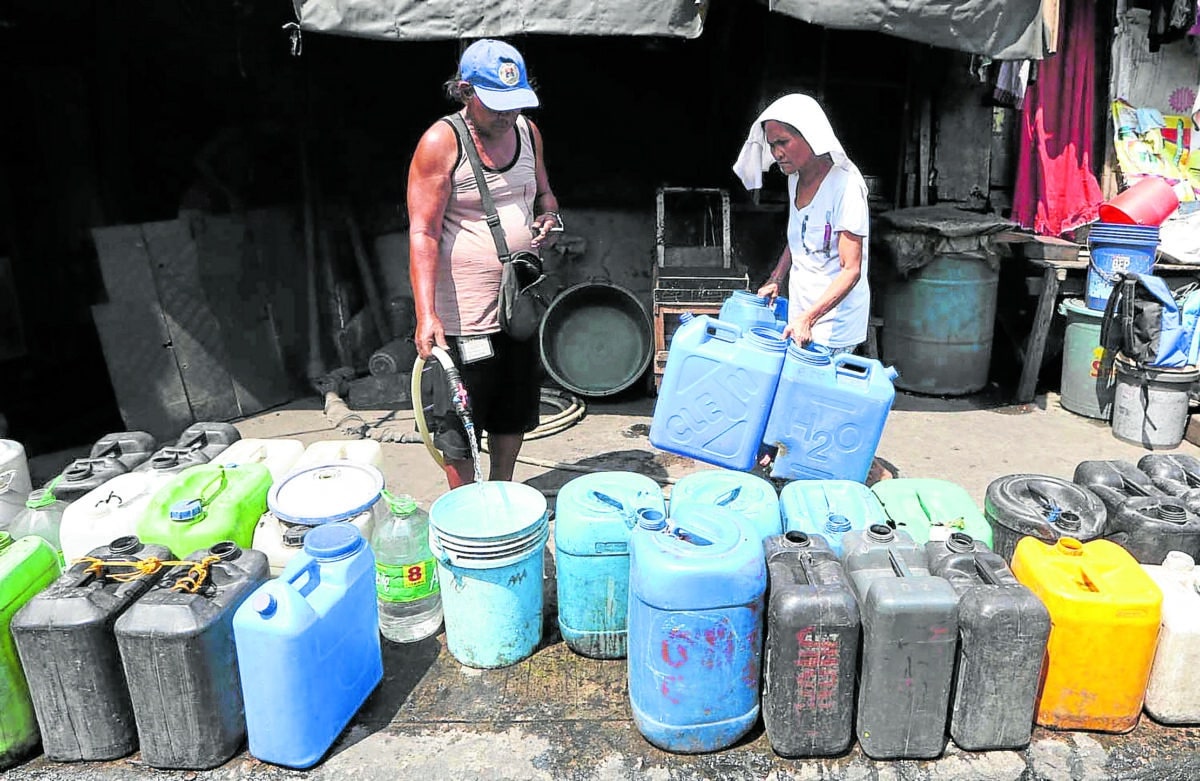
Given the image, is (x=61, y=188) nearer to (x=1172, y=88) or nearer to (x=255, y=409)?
(x=255, y=409)

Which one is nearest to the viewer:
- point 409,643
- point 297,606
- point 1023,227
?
point 297,606

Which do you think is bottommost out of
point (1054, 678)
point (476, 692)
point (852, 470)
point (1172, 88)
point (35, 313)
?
point (476, 692)

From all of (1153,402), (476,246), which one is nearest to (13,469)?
(476,246)

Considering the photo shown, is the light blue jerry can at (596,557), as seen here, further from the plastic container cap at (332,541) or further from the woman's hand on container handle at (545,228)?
the woman's hand on container handle at (545,228)

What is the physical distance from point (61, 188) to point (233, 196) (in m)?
1.08

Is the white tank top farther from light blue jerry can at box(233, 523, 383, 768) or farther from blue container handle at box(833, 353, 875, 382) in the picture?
blue container handle at box(833, 353, 875, 382)

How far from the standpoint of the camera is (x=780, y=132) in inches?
140

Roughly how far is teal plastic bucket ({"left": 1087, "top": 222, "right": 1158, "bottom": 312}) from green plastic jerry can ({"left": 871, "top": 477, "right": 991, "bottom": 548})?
3.31 metres

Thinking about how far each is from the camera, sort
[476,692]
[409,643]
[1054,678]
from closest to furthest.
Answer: [1054,678] < [476,692] < [409,643]

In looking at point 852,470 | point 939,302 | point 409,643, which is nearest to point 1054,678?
point 852,470

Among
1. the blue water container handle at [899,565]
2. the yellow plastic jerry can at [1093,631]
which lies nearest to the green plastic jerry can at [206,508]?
the blue water container handle at [899,565]

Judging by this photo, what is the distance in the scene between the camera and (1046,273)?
6.07 m

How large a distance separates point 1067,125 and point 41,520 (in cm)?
731

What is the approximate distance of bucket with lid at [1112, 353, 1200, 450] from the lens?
5262 mm
